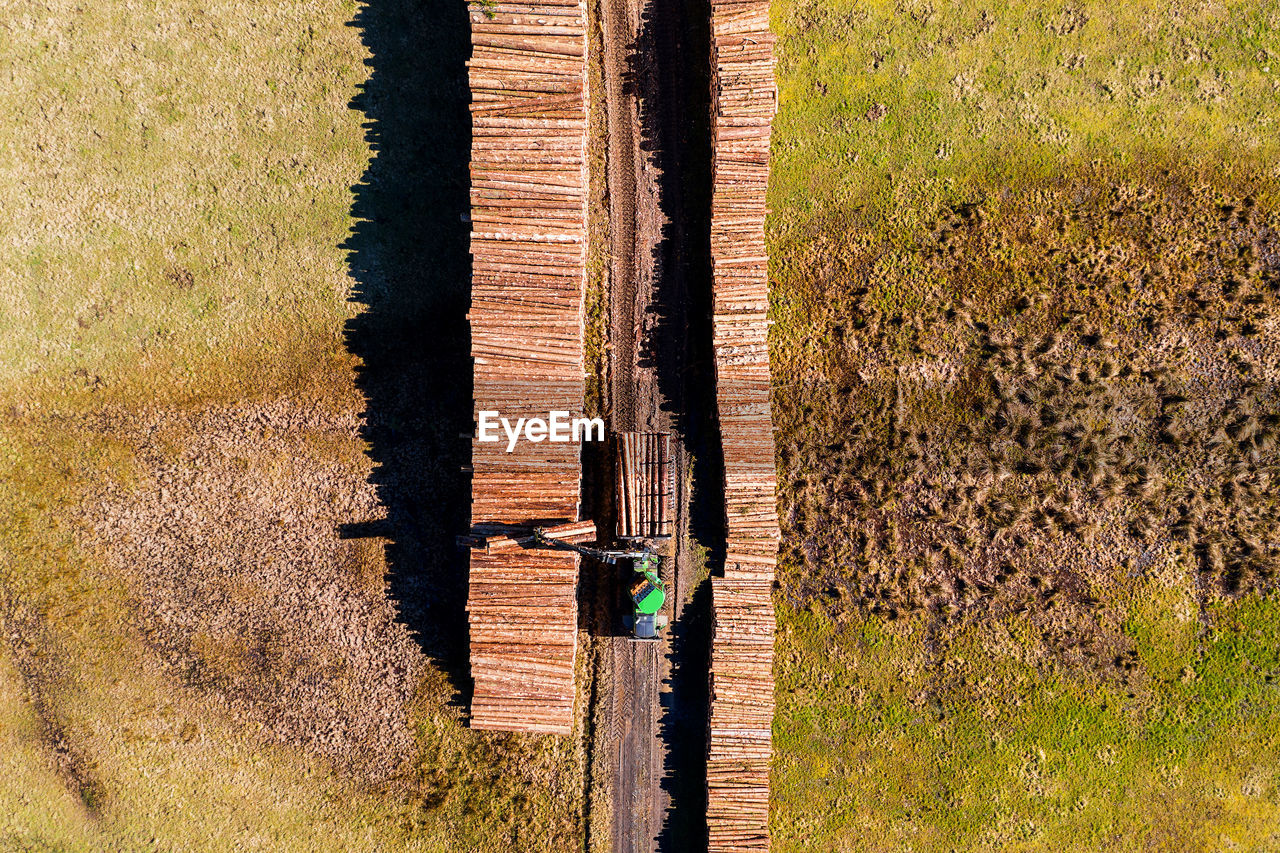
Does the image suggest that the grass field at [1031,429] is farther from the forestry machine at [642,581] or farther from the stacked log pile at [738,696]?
the forestry machine at [642,581]

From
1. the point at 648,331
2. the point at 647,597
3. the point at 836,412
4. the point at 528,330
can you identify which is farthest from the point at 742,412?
the point at 528,330

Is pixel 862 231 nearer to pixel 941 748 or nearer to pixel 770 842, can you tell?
pixel 941 748

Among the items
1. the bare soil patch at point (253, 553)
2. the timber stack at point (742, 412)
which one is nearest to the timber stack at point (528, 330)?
the timber stack at point (742, 412)

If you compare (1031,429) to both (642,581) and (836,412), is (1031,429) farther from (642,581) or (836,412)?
(642,581)

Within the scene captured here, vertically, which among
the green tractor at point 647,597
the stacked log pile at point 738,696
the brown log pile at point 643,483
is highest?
the brown log pile at point 643,483

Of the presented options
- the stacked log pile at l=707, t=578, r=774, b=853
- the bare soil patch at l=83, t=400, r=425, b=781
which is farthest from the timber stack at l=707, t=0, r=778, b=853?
the bare soil patch at l=83, t=400, r=425, b=781
